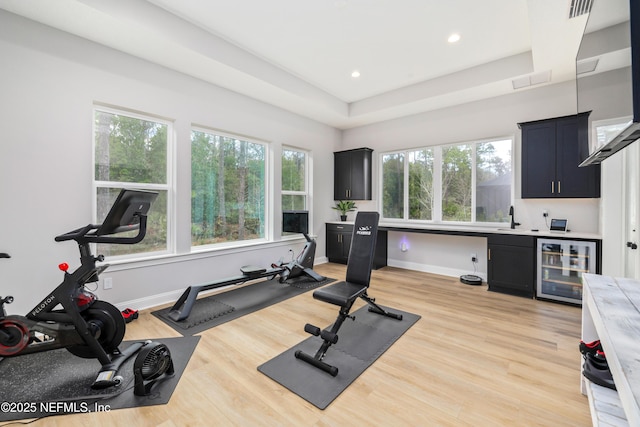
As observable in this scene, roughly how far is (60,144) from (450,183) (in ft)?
18.3

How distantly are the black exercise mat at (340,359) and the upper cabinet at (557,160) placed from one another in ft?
8.90

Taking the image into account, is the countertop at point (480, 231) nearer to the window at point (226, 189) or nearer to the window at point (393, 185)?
the window at point (393, 185)

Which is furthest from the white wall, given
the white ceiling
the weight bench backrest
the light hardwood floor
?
the weight bench backrest

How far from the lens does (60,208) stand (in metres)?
2.89

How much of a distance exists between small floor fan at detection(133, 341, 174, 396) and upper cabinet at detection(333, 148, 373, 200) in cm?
461

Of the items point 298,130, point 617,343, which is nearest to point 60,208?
point 298,130

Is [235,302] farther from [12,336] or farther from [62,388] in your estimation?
[12,336]

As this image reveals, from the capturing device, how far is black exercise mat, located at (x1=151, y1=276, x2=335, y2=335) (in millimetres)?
3049

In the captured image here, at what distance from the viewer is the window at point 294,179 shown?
5438 millimetres

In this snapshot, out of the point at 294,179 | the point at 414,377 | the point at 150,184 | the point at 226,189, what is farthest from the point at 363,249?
the point at 294,179

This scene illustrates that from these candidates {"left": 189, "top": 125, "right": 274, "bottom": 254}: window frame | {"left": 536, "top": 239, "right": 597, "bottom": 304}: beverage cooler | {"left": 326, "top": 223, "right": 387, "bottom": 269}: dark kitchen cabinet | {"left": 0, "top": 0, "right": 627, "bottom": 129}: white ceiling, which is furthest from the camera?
{"left": 326, "top": 223, "right": 387, "bottom": 269}: dark kitchen cabinet

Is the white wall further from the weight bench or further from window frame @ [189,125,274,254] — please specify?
the weight bench

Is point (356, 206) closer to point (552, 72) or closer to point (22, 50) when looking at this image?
point (552, 72)

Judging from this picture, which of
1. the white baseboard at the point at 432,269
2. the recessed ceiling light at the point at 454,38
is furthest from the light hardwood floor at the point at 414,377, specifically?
the recessed ceiling light at the point at 454,38
